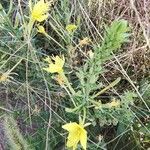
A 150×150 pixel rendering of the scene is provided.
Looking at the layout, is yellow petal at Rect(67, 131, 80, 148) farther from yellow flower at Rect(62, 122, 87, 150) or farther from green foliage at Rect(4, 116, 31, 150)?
green foliage at Rect(4, 116, 31, 150)

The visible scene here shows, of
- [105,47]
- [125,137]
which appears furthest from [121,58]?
[105,47]

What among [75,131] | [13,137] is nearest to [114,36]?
[75,131]

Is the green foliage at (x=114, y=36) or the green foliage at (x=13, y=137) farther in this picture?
the green foliage at (x=13, y=137)

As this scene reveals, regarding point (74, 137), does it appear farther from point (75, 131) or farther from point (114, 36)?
point (114, 36)

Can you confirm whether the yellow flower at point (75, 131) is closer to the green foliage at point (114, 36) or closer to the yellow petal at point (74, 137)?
the yellow petal at point (74, 137)

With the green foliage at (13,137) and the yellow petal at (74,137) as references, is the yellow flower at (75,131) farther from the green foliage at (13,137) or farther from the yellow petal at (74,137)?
the green foliage at (13,137)

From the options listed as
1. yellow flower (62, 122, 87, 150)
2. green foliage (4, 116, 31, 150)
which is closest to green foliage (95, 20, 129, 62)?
yellow flower (62, 122, 87, 150)

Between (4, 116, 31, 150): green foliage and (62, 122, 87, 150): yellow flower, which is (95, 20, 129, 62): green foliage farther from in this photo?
(4, 116, 31, 150): green foliage

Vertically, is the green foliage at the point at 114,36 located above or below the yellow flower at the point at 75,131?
above

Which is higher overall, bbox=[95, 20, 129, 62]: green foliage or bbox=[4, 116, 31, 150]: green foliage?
bbox=[95, 20, 129, 62]: green foliage

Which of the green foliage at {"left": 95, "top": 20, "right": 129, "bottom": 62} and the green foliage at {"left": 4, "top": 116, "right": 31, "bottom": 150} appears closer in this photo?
the green foliage at {"left": 95, "top": 20, "right": 129, "bottom": 62}

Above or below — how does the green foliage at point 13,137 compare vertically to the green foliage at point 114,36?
below

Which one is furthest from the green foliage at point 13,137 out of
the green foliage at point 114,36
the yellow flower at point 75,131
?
the green foliage at point 114,36
